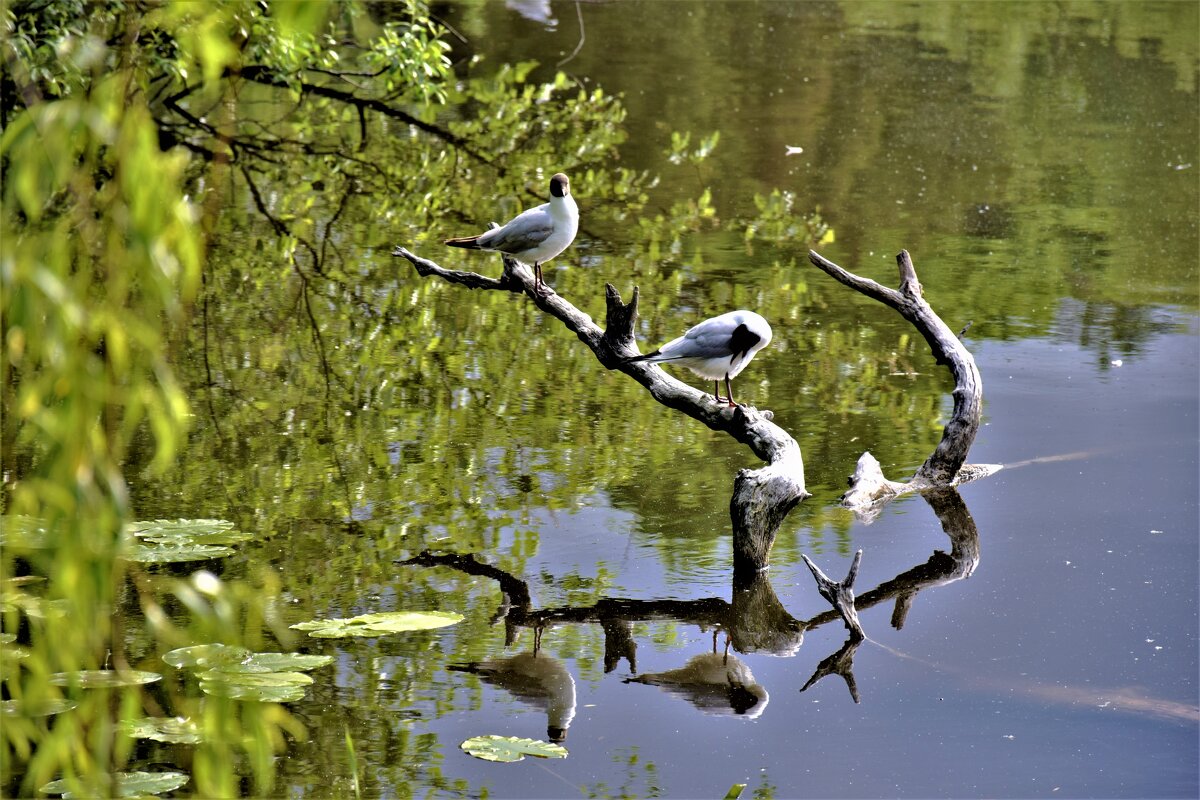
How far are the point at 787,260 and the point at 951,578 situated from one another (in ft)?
17.3

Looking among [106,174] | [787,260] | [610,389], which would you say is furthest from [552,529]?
[106,174]

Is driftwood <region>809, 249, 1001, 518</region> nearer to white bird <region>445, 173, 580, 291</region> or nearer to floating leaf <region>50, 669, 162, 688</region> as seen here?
white bird <region>445, 173, 580, 291</region>

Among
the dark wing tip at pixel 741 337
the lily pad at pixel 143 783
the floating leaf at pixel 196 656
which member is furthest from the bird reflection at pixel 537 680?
the dark wing tip at pixel 741 337

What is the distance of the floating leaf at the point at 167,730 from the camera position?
4297 millimetres

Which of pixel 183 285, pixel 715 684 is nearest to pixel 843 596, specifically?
pixel 715 684

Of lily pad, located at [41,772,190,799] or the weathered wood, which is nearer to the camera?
lily pad, located at [41,772,190,799]

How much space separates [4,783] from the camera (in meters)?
4.27

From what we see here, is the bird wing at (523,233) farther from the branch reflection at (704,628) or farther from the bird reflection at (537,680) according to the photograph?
the bird reflection at (537,680)

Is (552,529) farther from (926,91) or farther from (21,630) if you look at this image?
(926,91)

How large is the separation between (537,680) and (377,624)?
0.67m

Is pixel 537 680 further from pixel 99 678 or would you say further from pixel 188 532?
pixel 188 532

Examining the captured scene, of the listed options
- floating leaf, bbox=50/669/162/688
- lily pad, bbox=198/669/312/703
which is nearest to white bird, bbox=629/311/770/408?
lily pad, bbox=198/669/312/703

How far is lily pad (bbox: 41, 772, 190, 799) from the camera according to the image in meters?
4.00

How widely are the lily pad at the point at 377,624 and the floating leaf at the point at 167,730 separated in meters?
0.82
